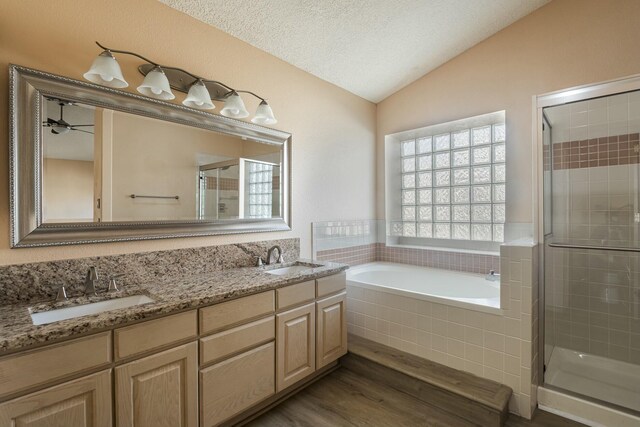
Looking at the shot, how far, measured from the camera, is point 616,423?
1.84m

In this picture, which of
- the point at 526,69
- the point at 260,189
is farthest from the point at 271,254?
the point at 526,69

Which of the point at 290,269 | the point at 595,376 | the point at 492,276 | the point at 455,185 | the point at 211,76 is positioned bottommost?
the point at 595,376

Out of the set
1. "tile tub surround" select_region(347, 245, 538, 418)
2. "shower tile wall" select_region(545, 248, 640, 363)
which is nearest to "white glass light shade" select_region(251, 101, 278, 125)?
"tile tub surround" select_region(347, 245, 538, 418)

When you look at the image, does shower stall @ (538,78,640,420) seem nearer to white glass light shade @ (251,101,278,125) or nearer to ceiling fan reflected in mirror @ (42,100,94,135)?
white glass light shade @ (251,101,278,125)

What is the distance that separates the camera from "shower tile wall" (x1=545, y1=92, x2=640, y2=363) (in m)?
2.17

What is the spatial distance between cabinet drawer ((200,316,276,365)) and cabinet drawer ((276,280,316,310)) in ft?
0.40

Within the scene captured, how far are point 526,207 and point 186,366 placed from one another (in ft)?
9.49

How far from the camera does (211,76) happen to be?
226 centimetres

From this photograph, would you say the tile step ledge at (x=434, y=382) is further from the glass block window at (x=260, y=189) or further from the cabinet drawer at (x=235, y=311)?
the glass block window at (x=260, y=189)

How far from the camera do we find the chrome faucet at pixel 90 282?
162 cm

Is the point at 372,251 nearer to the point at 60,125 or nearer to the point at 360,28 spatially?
the point at 360,28

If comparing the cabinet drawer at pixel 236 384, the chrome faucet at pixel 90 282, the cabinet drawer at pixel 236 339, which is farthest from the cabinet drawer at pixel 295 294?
the chrome faucet at pixel 90 282

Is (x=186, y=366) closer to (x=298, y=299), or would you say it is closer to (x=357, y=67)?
(x=298, y=299)

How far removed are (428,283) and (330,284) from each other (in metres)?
1.31
